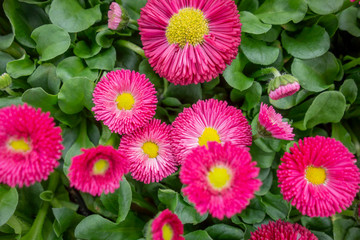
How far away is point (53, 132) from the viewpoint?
73 centimetres

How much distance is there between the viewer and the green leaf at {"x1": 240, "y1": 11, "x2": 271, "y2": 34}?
3.48ft

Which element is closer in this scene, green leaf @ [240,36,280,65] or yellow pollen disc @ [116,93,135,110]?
yellow pollen disc @ [116,93,135,110]

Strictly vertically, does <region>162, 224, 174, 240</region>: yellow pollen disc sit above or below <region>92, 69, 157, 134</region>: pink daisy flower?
below

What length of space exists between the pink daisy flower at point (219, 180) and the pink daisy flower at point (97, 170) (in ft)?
0.55

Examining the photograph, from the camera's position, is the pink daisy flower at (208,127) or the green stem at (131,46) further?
the green stem at (131,46)

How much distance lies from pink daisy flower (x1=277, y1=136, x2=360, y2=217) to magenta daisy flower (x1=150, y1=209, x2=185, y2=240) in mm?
294

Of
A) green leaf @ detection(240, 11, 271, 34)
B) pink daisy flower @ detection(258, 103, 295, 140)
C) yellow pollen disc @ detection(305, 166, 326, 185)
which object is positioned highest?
green leaf @ detection(240, 11, 271, 34)

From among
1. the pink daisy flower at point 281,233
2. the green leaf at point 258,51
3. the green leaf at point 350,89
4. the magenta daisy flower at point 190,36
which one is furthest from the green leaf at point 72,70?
the green leaf at point 350,89

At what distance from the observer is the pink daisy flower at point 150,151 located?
0.96 meters

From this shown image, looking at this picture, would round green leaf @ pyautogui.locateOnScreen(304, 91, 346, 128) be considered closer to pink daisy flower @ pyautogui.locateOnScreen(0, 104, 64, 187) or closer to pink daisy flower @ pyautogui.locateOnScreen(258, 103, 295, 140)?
pink daisy flower @ pyautogui.locateOnScreen(258, 103, 295, 140)

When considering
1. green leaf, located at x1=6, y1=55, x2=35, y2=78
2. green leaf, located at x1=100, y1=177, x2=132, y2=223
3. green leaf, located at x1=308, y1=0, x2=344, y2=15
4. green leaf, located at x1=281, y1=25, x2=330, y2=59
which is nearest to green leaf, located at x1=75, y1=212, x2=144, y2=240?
green leaf, located at x1=100, y1=177, x2=132, y2=223

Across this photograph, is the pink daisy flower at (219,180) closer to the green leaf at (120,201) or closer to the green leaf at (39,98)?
the green leaf at (120,201)

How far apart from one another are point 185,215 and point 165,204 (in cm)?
8

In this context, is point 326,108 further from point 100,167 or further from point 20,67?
point 20,67
